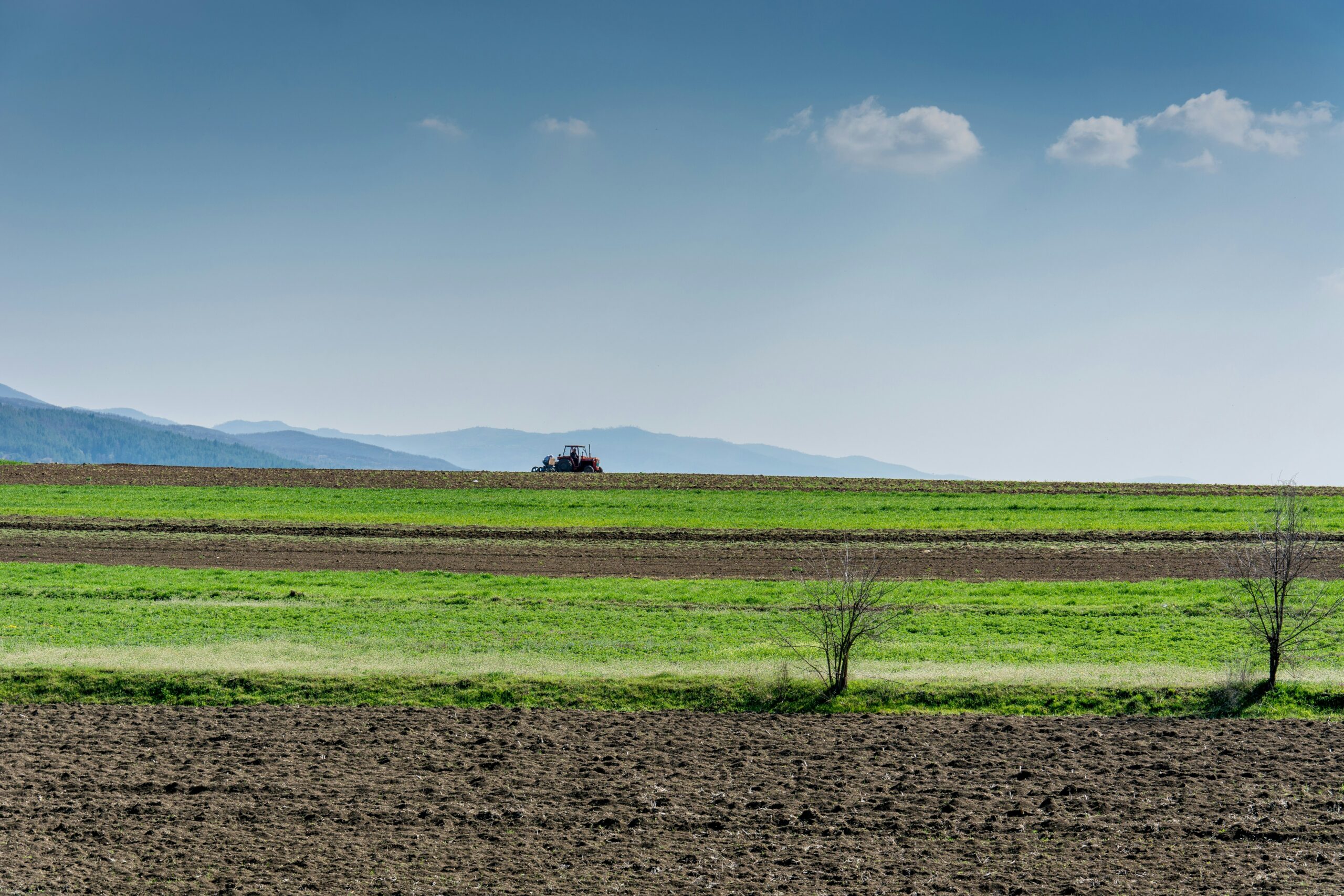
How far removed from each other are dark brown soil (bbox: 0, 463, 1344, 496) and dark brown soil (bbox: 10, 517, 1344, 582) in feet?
51.1

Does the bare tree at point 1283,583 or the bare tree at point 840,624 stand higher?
the bare tree at point 1283,583

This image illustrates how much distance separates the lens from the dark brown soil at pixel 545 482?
170ft

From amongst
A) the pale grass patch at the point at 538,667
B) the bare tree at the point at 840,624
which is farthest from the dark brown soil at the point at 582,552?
the pale grass patch at the point at 538,667

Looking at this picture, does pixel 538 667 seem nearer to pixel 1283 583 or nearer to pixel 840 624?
pixel 840 624

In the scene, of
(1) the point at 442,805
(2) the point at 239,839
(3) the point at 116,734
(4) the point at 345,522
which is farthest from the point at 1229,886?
(4) the point at 345,522

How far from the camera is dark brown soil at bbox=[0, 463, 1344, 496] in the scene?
170ft

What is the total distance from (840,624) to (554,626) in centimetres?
693

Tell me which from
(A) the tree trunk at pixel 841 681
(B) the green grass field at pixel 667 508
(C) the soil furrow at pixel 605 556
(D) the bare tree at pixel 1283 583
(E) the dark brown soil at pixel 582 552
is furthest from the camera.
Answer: (B) the green grass field at pixel 667 508

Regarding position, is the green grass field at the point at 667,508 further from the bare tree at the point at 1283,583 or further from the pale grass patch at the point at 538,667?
the pale grass patch at the point at 538,667

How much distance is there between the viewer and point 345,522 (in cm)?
4103

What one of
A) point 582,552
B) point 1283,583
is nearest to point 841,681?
point 1283,583

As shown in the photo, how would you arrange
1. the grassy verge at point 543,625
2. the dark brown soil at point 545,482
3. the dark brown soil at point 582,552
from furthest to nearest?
the dark brown soil at point 545,482
the dark brown soil at point 582,552
the grassy verge at point 543,625

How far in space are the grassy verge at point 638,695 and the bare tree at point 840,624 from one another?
1.99ft

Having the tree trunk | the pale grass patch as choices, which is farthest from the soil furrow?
the tree trunk
